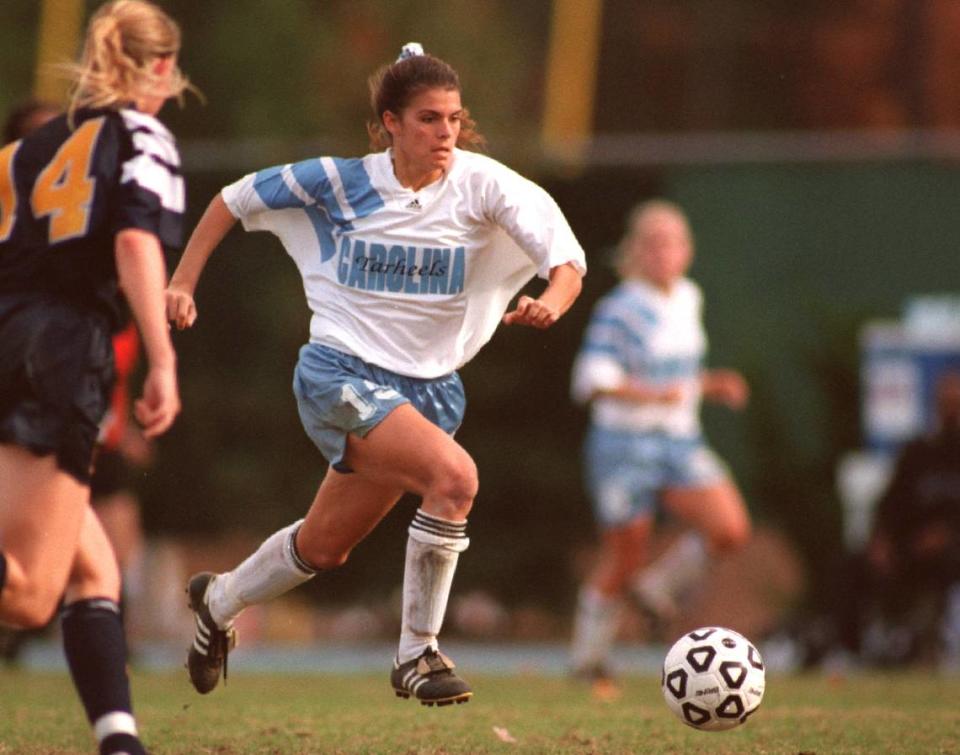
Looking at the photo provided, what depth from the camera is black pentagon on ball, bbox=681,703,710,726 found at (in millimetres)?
Result: 6598

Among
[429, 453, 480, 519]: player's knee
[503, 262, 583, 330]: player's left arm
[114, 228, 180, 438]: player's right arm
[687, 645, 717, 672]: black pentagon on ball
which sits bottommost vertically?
[687, 645, 717, 672]: black pentagon on ball

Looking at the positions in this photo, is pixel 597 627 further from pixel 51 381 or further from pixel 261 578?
pixel 51 381

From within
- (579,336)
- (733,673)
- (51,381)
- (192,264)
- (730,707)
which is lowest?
(730,707)

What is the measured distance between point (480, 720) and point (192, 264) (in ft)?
7.25

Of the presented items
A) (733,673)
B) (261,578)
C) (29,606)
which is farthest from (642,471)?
(29,606)

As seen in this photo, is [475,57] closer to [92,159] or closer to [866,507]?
[866,507]

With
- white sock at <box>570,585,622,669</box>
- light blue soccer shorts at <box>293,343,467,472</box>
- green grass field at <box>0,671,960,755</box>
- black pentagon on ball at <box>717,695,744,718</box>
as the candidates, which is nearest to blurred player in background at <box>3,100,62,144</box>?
light blue soccer shorts at <box>293,343,467,472</box>

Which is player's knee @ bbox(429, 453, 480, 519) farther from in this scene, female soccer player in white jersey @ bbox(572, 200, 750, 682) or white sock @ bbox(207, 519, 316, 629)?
female soccer player in white jersey @ bbox(572, 200, 750, 682)

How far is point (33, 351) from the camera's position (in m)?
5.05

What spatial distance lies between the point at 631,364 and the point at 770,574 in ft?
16.0

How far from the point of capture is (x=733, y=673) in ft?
21.7

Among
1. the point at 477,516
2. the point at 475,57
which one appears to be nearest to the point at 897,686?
the point at 477,516

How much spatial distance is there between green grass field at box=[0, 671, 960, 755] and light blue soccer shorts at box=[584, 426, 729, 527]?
3.11 ft

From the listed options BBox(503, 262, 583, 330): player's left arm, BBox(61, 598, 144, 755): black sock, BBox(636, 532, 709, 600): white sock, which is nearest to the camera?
BBox(61, 598, 144, 755): black sock
